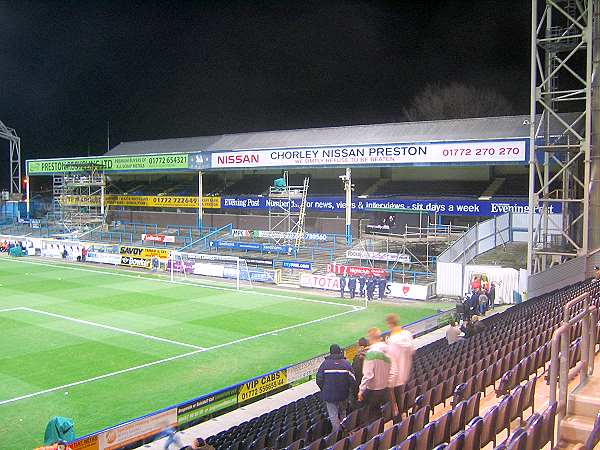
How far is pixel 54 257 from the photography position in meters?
49.4

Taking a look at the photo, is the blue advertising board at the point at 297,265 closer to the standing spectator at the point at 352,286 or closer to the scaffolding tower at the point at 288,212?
the scaffolding tower at the point at 288,212

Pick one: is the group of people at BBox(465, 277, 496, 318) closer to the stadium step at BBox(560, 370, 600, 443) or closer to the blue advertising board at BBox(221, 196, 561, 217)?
the blue advertising board at BBox(221, 196, 561, 217)

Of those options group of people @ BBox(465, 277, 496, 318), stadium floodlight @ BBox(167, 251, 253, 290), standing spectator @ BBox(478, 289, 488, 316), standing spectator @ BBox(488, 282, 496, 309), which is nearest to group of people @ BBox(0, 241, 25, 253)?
stadium floodlight @ BBox(167, 251, 253, 290)

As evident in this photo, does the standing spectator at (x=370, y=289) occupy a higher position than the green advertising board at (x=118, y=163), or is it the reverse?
the green advertising board at (x=118, y=163)

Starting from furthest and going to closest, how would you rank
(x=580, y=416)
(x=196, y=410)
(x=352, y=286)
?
(x=352, y=286) < (x=196, y=410) < (x=580, y=416)

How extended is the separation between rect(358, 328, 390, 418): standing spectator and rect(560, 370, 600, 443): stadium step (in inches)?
104

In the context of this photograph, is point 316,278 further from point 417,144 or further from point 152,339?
point 152,339

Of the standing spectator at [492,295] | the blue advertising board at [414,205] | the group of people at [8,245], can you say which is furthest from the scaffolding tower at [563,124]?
the group of people at [8,245]

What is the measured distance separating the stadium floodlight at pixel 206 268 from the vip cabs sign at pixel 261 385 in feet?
68.3

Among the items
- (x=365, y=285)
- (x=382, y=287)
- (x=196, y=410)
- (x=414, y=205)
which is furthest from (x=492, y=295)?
(x=196, y=410)

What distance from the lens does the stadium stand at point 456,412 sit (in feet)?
21.4

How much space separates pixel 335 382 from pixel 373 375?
71 centimetres

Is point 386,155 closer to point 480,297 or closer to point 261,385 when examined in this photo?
point 480,297

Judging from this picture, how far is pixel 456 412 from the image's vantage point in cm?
754
